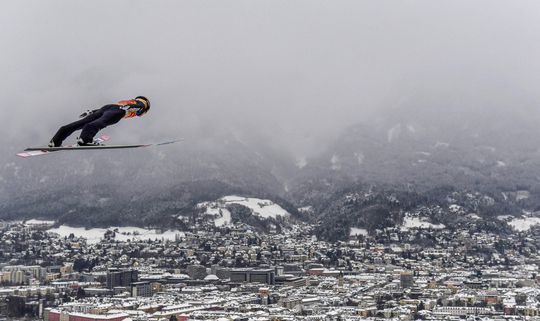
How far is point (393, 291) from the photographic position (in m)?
83.8

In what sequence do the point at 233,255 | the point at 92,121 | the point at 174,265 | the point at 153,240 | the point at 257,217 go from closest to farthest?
the point at 92,121 → the point at 174,265 → the point at 233,255 → the point at 153,240 → the point at 257,217

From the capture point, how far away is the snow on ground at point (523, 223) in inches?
5635

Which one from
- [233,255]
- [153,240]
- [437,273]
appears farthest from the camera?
[153,240]

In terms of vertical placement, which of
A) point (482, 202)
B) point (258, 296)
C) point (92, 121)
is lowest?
point (258, 296)

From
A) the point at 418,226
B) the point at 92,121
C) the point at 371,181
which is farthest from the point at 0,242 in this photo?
the point at 92,121

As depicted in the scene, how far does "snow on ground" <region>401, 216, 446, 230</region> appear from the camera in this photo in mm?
145625

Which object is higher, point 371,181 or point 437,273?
point 371,181

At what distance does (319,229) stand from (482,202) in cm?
3935

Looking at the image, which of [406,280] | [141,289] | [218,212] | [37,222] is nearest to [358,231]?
[218,212]

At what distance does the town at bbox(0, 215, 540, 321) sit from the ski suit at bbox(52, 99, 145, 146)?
4975cm

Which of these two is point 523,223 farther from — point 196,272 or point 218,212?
point 196,272

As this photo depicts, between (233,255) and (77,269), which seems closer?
(77,269)

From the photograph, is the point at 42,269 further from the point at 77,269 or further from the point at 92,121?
the point at 92,121

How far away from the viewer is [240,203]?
170625 mm
